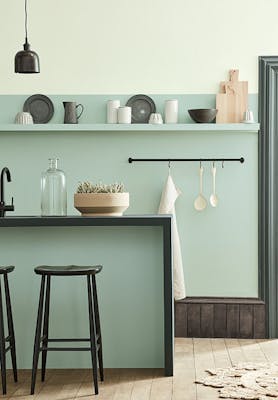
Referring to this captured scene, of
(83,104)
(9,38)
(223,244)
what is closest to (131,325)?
(223,244)

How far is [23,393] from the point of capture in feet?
15.9

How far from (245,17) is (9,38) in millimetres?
1829

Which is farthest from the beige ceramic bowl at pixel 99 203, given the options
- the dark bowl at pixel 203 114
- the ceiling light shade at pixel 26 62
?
the dark bowl at pixel 203 114

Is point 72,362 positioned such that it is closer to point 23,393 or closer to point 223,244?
point 23,393

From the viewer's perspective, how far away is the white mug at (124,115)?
636cm

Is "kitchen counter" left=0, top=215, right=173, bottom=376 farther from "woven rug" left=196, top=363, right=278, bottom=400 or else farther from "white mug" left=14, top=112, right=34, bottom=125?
"white mug" left=14, top=112, right=34, bottom=125

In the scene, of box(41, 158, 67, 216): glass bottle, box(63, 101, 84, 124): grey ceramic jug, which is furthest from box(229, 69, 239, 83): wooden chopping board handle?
box(41, 158, 67, 216): glass bottle

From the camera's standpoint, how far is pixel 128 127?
20.9 ft

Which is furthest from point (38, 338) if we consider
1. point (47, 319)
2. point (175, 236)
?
point (175, 236)

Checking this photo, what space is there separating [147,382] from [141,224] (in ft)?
3.12

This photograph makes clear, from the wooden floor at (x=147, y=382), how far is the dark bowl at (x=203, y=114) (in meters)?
1.71

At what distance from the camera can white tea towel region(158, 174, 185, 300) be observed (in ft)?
20.9

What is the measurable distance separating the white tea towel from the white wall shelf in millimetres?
401

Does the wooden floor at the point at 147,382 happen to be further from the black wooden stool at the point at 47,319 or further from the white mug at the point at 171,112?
the white mug at the point at 171,112
